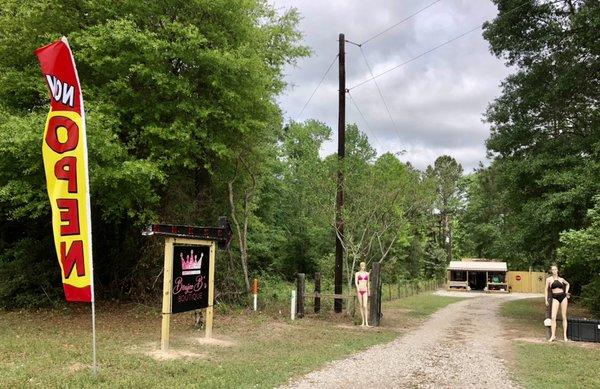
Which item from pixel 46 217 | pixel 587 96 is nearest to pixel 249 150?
pixel 46 217

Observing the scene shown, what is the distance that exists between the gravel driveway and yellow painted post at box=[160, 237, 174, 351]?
2831mm

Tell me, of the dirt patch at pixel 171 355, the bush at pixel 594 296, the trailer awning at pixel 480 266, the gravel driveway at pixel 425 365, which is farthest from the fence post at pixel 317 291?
the trailer awning at pixel 480 266

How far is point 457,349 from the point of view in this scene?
411 inches

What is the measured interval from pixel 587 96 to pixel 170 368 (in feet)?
50.9

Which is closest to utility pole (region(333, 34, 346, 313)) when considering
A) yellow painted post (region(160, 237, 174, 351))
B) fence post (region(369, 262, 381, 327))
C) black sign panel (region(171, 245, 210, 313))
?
fence post (region(369, 262, 381, 327))

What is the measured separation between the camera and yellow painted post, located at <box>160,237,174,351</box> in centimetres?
884

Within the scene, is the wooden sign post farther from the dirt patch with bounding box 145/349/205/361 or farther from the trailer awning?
the trailer awning

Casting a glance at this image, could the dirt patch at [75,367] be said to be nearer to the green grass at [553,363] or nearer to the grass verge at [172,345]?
the grass verge at [172,345]

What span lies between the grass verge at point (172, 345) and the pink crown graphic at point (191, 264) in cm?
140

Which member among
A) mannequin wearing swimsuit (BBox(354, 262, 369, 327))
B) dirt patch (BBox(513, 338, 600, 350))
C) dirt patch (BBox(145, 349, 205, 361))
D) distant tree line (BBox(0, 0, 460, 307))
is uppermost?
distant tree line (BBox(0, 0, 460, 307))

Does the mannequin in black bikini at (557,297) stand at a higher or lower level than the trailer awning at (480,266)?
higher

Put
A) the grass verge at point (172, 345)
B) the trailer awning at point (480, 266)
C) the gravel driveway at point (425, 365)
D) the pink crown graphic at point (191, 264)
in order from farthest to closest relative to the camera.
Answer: the trailer awning at point (480, 266) < the pink crown graphic at point (191, 264) < the gravel driveway at point (425, 365) < the grass verge at point (172, 345)

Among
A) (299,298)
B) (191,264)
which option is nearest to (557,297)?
(299,298)

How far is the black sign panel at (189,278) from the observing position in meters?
9.43
